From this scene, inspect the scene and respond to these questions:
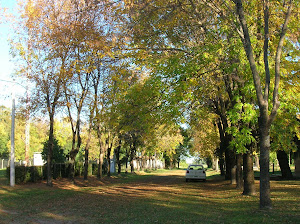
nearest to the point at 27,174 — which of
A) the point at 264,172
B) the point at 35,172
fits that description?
the point at 35,172

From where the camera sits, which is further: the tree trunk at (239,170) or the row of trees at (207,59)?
the tree trunk at (239,170)

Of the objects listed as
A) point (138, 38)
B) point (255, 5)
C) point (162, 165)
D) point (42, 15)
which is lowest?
point (162, 165)

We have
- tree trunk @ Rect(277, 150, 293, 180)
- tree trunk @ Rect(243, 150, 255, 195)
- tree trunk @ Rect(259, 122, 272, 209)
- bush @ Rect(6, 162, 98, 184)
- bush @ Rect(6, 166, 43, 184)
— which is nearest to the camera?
tree trunk @ Rect(259, 122, 272, 209)

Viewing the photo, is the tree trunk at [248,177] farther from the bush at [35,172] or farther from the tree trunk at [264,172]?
the bush at [35,172]

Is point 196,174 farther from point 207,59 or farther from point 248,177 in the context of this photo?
point 207,59

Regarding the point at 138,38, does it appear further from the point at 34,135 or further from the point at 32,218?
the point at 34,135

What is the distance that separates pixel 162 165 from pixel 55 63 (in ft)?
290

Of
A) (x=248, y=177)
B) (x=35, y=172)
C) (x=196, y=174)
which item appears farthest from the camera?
(x=196, y=174)

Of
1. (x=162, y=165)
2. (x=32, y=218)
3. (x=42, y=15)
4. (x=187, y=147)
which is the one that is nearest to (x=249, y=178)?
(x=32, y=218)

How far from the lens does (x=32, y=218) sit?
10781mm

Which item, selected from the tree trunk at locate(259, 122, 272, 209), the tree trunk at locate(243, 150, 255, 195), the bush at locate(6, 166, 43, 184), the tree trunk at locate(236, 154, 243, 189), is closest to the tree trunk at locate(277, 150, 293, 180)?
the tree trunk at locate(236, 154, 243, 189)

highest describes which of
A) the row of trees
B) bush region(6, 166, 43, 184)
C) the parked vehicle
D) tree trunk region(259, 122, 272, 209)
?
the row of trees

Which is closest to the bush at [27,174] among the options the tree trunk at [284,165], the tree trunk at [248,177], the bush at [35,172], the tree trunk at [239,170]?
the bush at [35,172]

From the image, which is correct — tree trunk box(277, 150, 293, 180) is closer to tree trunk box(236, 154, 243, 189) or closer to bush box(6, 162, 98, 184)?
tree trunk box(236, 154, 243, 189)
